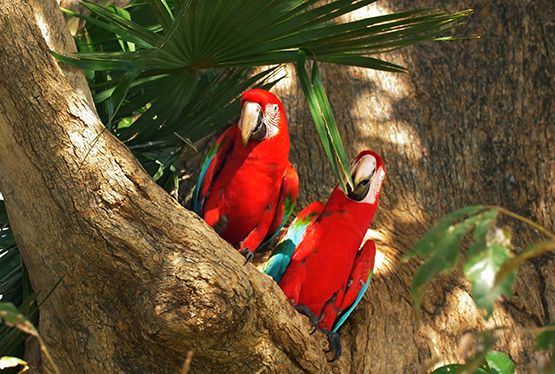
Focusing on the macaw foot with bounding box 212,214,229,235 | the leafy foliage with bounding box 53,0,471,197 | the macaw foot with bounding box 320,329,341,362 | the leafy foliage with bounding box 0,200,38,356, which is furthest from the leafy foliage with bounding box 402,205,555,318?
the leafy foliage with bounding box 0,200,38,356

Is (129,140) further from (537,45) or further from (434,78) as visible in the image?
(537,45)

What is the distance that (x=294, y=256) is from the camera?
2432 millimetres

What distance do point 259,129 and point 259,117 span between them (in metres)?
0.05

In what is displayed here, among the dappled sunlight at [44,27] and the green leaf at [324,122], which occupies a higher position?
the green leaf at [324,122]

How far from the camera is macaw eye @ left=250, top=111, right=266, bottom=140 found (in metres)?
2.36

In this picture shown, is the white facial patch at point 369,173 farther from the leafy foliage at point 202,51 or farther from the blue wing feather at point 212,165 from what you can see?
the blue wing feather at point 212,165

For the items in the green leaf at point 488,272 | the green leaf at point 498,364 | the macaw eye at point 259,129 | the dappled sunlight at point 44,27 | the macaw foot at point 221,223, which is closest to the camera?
the green leaf at point 488,272

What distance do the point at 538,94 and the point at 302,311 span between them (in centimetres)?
184

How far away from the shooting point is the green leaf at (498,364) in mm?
1634

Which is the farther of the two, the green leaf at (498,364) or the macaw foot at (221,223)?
the macaw foot at (221,223)

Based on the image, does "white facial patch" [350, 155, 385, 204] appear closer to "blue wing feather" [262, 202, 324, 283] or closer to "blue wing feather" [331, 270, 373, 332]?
"blue wing feather" [262, 202, 324, 283]

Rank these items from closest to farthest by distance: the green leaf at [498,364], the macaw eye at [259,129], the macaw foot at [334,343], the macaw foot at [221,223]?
the green leaf at [498,364] < the macaw foot at [334,343] < the macaw eye at [259,129] < the macaw foot at [221,223]

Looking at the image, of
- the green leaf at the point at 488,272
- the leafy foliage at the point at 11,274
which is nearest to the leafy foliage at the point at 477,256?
the green leaf at the point at 488,272

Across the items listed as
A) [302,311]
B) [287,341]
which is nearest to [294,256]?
[302,311]
